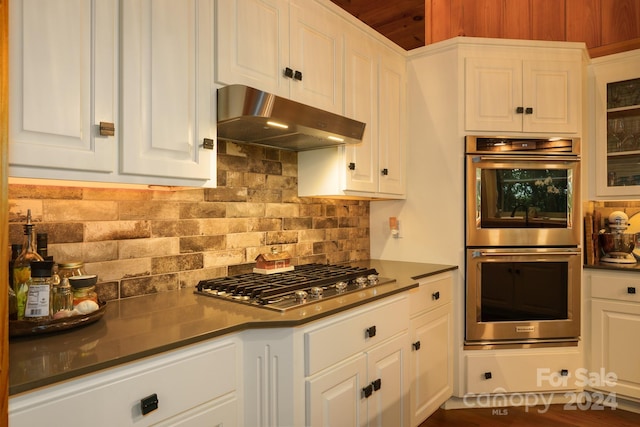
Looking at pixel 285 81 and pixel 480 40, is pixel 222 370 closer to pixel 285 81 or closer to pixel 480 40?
pixel 285 81

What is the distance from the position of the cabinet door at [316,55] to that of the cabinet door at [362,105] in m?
0.09

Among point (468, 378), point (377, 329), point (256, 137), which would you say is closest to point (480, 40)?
point (256, 137)

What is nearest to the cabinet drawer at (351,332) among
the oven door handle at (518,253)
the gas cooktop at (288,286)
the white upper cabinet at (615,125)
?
the gas cooktop at (288,286)

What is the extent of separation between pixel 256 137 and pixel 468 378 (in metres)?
2.00

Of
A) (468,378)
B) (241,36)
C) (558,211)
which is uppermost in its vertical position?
(241,36)

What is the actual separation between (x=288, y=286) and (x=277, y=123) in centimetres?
70

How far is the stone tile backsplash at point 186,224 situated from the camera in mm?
1491

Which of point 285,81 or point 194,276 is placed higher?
point 285,81

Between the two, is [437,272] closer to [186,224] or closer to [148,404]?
[186,224]

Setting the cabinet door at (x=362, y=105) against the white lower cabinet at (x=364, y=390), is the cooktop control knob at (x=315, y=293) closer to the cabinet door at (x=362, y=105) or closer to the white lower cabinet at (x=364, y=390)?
the white lower cabinet at (x=364, y=390)

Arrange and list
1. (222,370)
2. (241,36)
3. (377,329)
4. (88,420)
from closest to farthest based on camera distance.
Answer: (88,420) < (222,370) < (241,36) < (377,329)

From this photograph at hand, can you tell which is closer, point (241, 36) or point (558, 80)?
point (241, 36)

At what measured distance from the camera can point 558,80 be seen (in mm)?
2623

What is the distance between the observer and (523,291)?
2.57 metres
